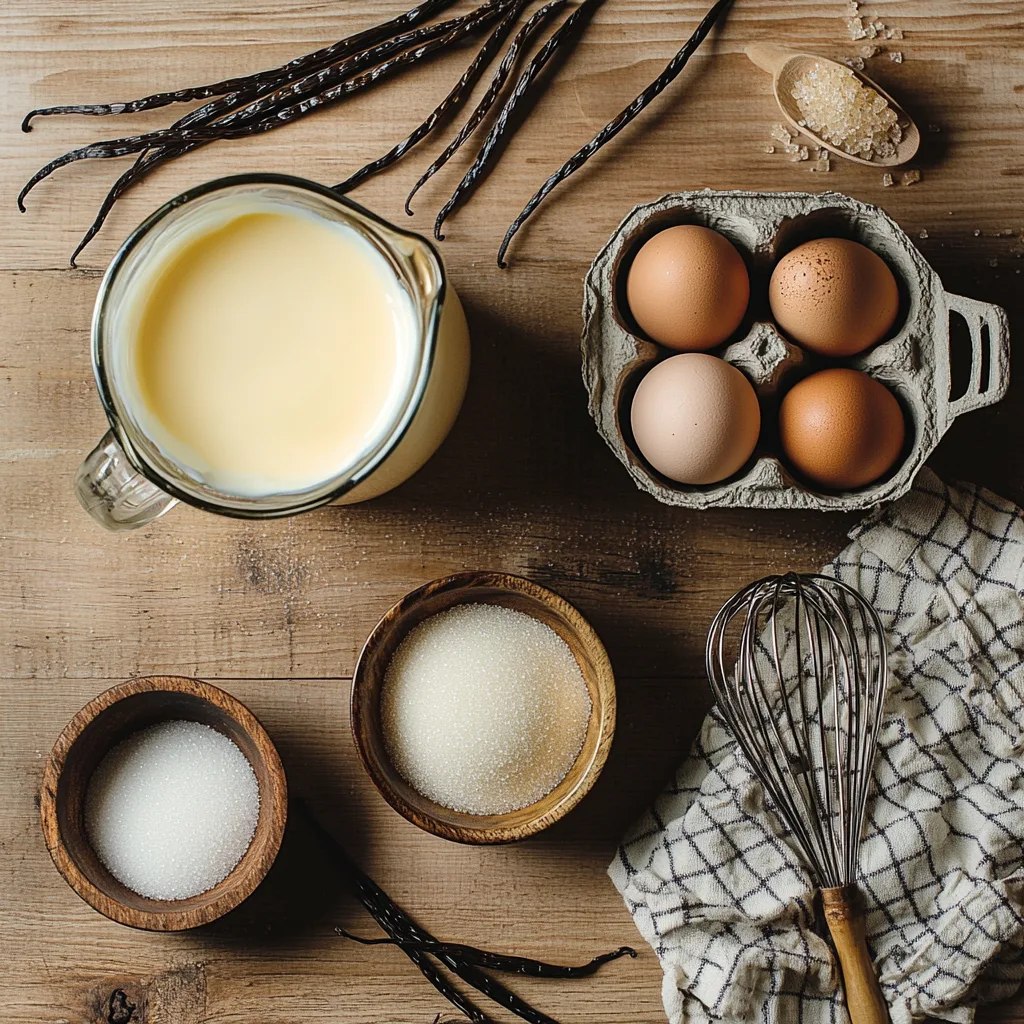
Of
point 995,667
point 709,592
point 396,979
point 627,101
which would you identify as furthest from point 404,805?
point 627,101

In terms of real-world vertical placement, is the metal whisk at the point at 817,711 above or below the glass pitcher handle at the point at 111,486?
below

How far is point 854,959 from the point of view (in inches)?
29.0

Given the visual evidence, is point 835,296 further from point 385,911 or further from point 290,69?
point 385,911


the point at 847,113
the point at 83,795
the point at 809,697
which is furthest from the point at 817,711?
the point at 83,795

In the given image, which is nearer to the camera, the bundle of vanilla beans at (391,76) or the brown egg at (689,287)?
the brown egg at (689,287)

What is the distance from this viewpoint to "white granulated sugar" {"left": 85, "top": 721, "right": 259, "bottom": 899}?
0.77 meters

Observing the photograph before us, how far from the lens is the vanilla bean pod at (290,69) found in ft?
2.63

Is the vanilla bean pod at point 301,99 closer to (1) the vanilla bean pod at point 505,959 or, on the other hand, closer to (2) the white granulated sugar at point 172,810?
(2) the white granulated sugar at point 172,810

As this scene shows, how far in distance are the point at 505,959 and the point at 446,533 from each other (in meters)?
0.33

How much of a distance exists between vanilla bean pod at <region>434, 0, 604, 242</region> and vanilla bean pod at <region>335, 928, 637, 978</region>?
54 cm

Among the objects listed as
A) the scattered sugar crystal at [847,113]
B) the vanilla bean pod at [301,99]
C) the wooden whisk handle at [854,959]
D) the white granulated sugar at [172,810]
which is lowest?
the wooden whisk handle at [854,959]

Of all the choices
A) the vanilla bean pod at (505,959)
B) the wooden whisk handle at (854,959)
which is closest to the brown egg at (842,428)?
the wooden whisk handle at (854,959)

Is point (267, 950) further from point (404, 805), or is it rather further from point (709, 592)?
point (709, 592)

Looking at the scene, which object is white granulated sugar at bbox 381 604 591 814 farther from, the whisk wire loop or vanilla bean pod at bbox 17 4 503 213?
vanilla bean pod at bbox 17 4 503 213
